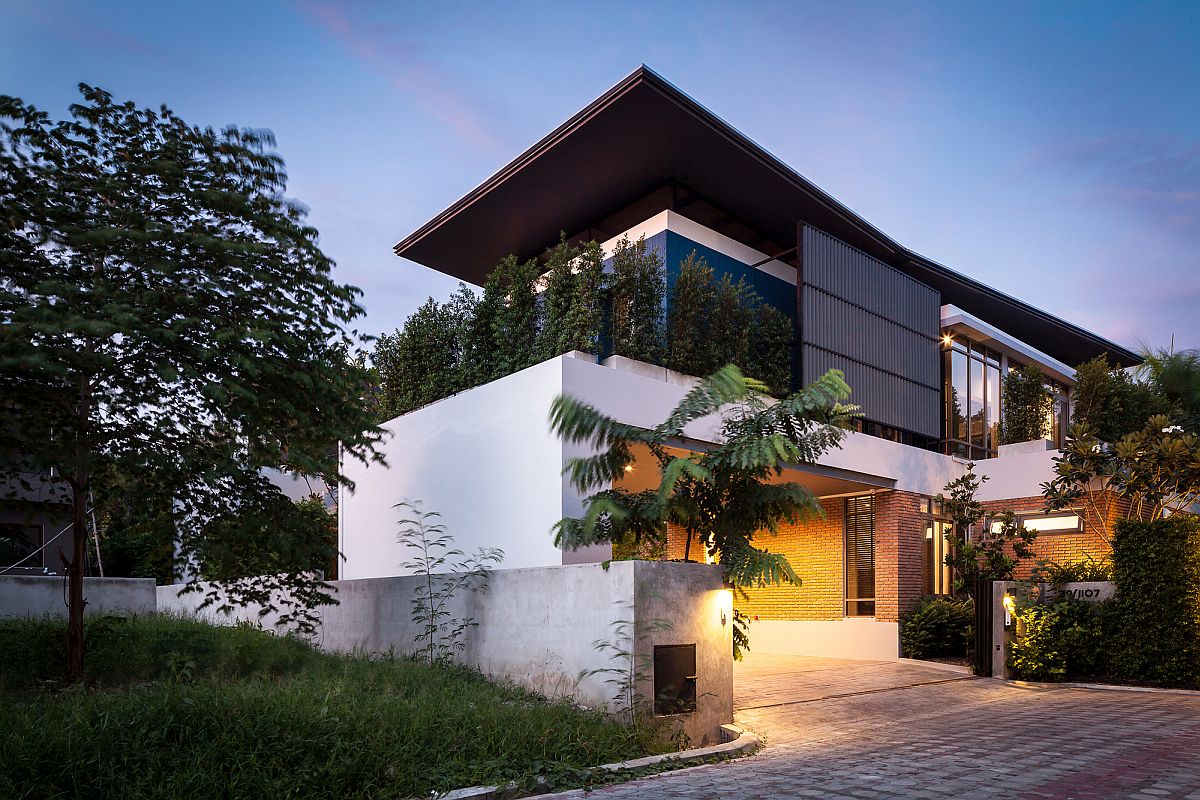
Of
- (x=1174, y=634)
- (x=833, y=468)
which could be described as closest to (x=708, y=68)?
(x=833, y=468)

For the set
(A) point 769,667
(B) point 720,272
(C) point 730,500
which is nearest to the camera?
(C) point 730,500

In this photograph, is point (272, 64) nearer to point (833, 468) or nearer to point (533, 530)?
point (533, 530)

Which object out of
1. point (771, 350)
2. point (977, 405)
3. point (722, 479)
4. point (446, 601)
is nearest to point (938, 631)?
point (771, 350)

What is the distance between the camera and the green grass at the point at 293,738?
5242 millimetres

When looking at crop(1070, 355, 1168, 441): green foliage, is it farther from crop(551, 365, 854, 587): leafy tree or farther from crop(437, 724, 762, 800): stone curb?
crop(437, 724, 762, 800): stone curb

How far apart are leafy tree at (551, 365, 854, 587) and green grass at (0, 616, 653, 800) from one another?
1896 mm

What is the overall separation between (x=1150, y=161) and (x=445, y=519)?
20.7 m

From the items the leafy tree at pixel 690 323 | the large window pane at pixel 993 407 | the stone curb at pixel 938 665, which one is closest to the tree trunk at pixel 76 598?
the leafy tree at pixel 690 323

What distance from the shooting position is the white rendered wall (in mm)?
11227

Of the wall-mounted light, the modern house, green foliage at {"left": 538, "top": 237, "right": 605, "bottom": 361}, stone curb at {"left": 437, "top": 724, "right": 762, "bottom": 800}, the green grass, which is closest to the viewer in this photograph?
the green grass

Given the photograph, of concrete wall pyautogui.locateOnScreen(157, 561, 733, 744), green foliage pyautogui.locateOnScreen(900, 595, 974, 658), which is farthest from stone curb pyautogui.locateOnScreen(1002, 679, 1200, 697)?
concrete wall pyautogui.locateOnScreen(157, 561, 733, 744)

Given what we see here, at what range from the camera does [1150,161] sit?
2286 cm

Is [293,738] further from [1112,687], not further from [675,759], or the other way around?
[1112,687]

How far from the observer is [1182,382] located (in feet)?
72.4
